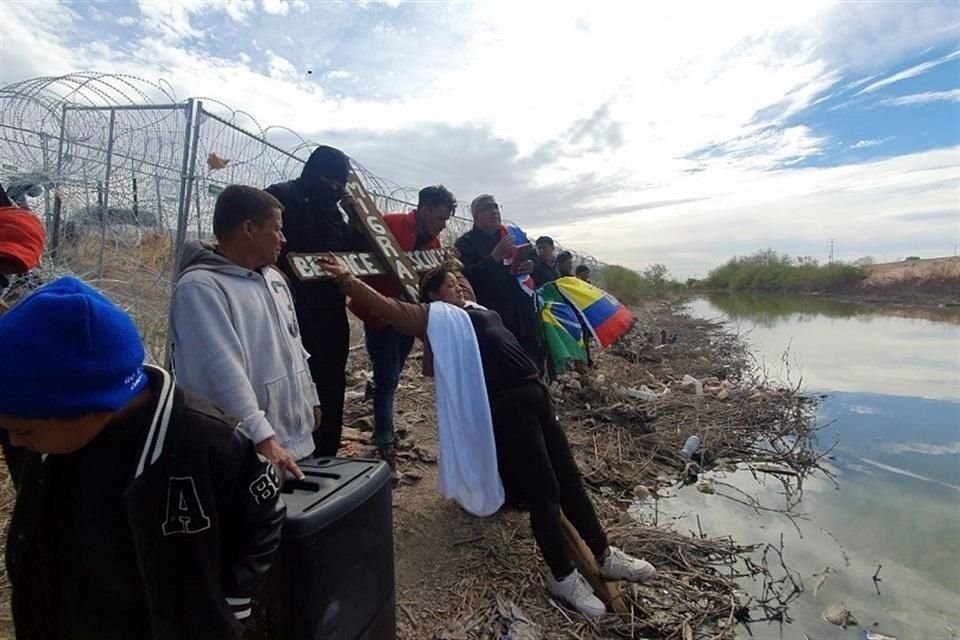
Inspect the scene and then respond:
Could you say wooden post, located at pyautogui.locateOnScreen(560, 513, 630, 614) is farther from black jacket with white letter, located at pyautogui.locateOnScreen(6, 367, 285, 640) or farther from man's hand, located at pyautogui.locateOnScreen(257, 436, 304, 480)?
black jacket with white letter, located at pyautogui.locateOnScreen(6, 367, 285, 640)

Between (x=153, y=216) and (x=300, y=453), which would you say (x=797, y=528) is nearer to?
(x=300, y=453)

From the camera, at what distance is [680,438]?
5.61 metres

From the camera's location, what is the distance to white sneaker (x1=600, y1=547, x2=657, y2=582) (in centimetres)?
271

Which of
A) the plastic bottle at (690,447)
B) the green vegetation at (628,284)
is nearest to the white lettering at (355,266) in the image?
the plastic bottle at (690,447)

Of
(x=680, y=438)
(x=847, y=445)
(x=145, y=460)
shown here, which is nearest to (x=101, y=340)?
(x=145, y=460)

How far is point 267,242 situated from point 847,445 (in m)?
6.61

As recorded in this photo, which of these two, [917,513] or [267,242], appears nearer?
[267,242]

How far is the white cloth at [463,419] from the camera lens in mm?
2430

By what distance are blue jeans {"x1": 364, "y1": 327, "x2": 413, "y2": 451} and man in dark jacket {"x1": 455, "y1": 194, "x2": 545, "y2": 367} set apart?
66 cm

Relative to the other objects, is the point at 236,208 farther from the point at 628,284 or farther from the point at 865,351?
the point at 628,284

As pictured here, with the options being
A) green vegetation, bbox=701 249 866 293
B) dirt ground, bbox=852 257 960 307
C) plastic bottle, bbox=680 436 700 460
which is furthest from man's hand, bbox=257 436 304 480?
green vegetation, bbox=701 249 866 293

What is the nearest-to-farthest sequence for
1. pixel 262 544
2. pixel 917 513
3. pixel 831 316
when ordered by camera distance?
pixel 262 544
pixel 917 513
pixel 831 316

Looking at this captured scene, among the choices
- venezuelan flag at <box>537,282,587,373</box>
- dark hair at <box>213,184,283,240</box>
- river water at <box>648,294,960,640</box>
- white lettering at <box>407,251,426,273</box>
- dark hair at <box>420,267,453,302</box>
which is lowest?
river water at <box>648,294,960,640</box>

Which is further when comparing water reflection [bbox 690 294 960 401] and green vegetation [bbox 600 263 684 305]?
green vegetation [bbox 600 263 684 305]
